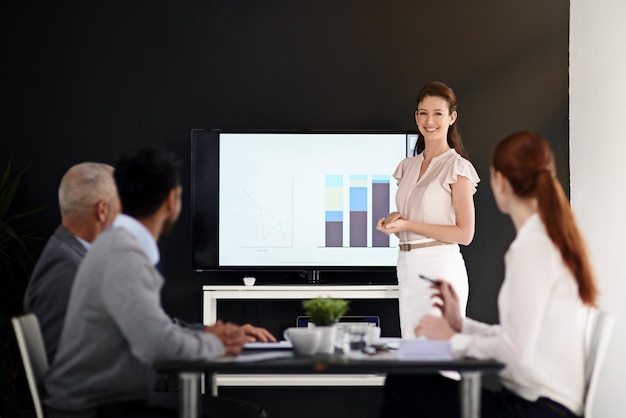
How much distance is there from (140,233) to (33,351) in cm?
53

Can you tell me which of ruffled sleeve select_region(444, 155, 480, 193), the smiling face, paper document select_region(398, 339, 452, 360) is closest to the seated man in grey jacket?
paper document select_region(398, 339, 452, 360)

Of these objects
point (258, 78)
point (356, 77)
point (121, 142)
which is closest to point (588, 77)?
point (356, 77)

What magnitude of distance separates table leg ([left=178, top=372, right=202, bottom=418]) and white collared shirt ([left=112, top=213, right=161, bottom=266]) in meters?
0.37

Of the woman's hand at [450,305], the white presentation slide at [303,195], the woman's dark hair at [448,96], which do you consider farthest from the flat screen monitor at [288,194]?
the woman's hand at [450,305]

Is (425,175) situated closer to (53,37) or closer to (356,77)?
(356,77)

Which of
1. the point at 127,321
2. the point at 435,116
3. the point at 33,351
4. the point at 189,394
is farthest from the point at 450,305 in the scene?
the point at 435,116

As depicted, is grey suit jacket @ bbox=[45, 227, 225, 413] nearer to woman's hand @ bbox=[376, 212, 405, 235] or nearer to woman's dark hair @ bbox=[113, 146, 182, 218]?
woman's dark hair @ bbox=[113, 146, 182, 218]

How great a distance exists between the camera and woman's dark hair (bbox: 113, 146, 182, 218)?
2703 millimetres

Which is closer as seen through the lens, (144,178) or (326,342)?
(144,178)

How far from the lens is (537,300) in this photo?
8.30 feet

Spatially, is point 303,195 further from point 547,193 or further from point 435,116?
point 547,193

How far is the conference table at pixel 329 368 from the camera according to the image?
8.07 feet

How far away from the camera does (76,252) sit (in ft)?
10.5

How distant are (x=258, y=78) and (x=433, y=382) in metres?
3.01
